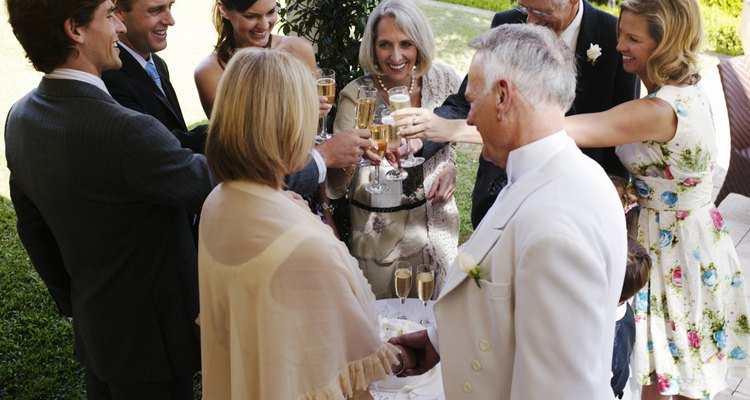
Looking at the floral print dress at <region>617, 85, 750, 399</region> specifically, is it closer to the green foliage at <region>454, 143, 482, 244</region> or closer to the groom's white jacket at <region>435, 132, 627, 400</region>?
the groom's white jacket at <region>435, 132, 627, 400</region>

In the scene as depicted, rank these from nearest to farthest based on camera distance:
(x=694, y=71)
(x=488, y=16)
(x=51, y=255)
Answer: (x=51, y=255) < (x=694, y=71) < (x=488, y=16)

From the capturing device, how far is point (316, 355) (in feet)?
6.97

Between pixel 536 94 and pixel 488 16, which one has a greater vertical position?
pixel 536 94

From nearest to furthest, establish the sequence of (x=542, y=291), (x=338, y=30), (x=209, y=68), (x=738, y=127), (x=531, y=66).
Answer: (x=542, y=291)
(x=531, y=66)
(x=209, y=68)
(x=338, y=30)
(x=738, y=127)

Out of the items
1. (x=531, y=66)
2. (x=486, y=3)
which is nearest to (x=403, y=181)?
(x=531, y=66)

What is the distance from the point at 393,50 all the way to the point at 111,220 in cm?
184

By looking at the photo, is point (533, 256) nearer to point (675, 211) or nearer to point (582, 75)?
point (675, 211)

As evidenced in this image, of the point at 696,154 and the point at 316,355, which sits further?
the point at 696,154

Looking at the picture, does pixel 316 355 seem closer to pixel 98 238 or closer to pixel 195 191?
pixel 195 191

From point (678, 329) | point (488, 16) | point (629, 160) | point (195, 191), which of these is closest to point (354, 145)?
point (195, 191)

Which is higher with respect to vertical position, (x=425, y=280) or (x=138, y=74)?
(x=138, y=74)

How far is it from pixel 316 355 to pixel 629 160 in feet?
6.08

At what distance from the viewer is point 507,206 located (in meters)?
2.04

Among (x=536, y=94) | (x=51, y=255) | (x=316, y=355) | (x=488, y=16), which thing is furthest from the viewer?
(x=488, y=16)
